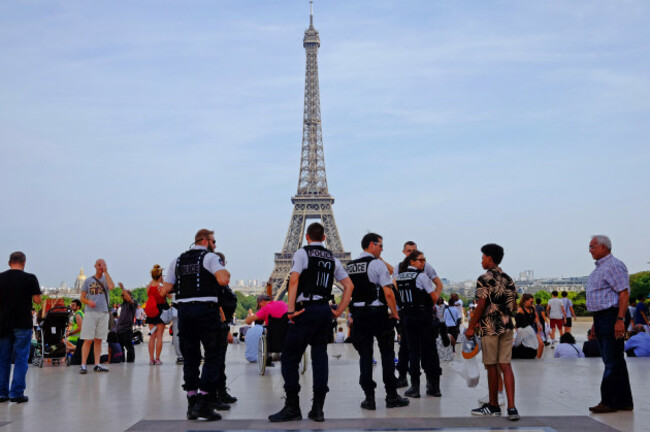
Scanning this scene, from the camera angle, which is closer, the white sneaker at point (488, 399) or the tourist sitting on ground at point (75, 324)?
the white sneaker at point (488, 399)

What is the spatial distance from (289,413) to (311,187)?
84400 mm

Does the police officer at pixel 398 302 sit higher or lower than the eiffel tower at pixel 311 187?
lower

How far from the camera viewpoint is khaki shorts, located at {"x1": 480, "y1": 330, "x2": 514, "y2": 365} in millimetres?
7449

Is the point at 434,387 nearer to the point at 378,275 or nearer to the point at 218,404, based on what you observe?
the point at 378,275

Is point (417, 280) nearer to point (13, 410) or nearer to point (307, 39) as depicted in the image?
point (13, 410)

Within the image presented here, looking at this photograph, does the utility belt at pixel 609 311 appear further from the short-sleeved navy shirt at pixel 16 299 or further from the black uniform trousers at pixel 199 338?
the short-sleeved navy shirt at pixel 16 299

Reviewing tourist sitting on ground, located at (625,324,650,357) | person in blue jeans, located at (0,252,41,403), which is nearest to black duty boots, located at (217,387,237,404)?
person in blue jeans, located at (0,252,41,403)

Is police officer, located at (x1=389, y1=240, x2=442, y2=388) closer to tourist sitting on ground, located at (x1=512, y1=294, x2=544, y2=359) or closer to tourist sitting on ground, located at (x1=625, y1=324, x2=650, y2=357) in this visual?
tourist sitting on ground, located at (x1=512, y1=294, x2=544, y2=359)

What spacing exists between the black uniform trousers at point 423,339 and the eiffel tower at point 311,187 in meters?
75.4

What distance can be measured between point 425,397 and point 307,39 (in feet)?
298

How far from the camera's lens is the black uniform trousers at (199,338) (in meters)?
7.56

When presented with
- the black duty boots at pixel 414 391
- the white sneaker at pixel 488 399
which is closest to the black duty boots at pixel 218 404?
the black duty boots at pixel 414 391

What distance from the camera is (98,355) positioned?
43.0 ft

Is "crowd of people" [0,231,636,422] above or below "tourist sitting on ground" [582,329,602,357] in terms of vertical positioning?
above
